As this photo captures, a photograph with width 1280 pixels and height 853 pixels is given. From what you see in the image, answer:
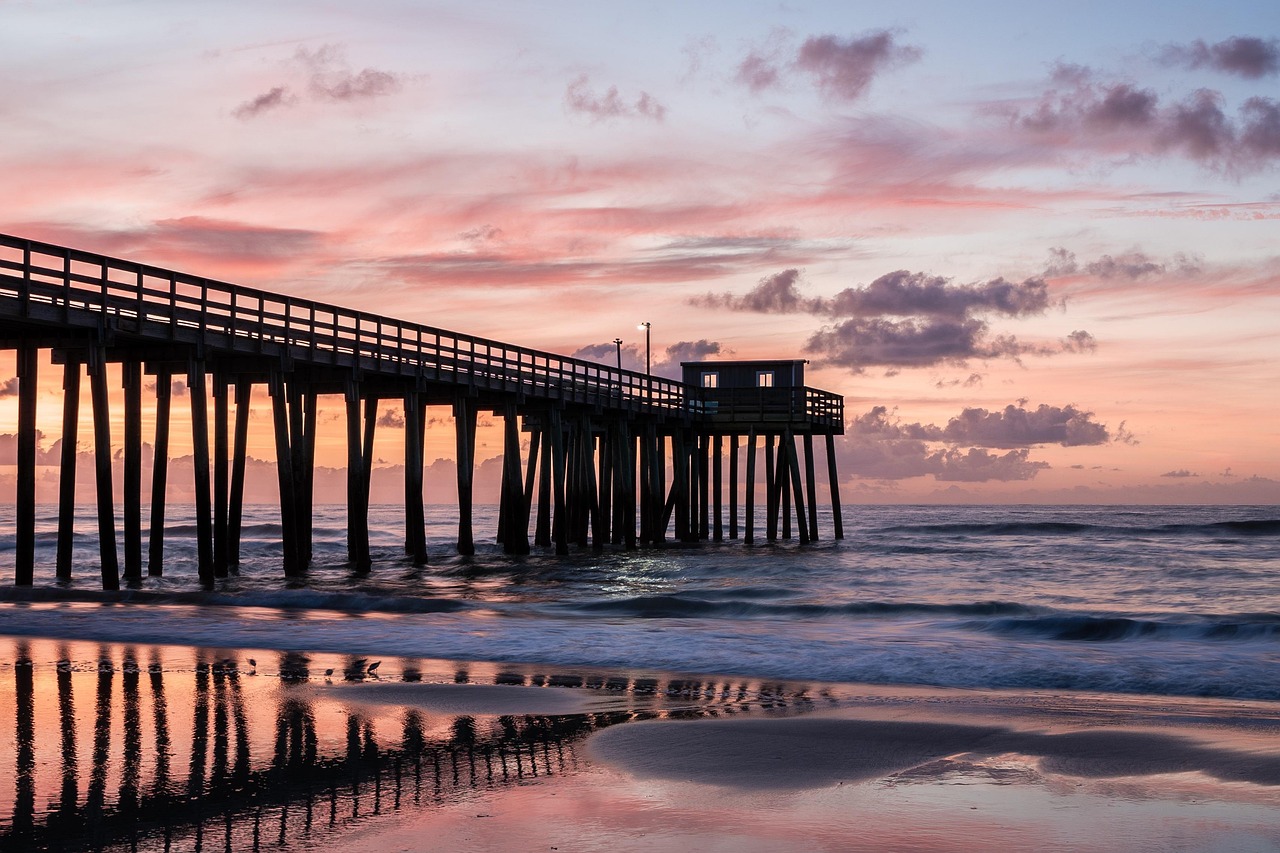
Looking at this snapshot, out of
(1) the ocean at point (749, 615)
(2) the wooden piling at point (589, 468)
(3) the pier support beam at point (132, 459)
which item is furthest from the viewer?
(2) the wooden piling at point (589, 468)

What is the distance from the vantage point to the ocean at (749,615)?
1580cm

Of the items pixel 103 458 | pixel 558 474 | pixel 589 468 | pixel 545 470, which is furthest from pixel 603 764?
pixel 589 468

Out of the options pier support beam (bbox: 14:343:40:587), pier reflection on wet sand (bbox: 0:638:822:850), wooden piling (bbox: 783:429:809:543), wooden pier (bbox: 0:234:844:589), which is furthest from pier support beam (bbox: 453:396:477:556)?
pier reflection on wet sand (bbox: 0:638:822:850)

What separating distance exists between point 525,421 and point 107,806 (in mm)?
30399

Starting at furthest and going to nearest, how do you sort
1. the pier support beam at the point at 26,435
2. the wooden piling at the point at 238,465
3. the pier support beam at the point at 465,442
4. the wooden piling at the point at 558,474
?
the wooden piling at the point at 558,474 < the pier support beam at the point at 465,442 < the wooden piling at the point at 238,465 < the pier support beam at the point at 26,435

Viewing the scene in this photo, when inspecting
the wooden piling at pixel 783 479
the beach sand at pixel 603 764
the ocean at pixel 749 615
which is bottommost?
the ocean at pixel 749 615

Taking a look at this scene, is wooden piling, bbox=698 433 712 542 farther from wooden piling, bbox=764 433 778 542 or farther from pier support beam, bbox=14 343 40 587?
pier support beam, bbox=14 343 40 587

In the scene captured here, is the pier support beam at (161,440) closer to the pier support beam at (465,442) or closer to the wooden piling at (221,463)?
the wooden piling at (221,463)

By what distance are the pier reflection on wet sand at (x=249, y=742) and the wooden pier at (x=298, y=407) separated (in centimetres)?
800

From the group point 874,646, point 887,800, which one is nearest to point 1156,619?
point 874,646

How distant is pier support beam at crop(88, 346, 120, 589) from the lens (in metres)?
20.9

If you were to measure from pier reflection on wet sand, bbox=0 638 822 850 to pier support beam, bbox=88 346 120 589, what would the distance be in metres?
7.84

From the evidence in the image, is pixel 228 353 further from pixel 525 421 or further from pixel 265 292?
pixel 525 421

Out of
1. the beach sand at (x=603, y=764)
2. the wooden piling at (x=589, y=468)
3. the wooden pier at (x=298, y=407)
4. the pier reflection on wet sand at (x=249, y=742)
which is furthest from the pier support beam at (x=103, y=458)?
the wooden piling at (x=589, y=468)
